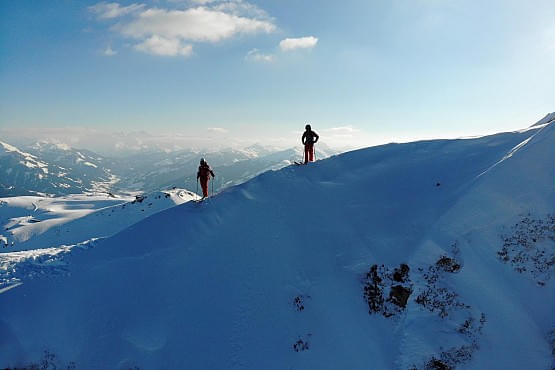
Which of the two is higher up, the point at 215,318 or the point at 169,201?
the point at 169,201

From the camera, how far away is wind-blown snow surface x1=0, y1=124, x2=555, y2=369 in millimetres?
11250

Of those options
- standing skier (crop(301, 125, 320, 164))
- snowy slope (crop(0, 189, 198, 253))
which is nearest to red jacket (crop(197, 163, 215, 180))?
standing skier (crop(301, 125, 320, 164))

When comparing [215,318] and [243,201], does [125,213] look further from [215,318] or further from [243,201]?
[215,318]

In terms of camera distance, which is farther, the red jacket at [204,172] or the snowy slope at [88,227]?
the snowy slope at [88,227]

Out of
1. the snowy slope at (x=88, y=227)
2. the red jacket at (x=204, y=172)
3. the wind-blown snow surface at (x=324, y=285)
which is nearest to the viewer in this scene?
the wind-blown snow surface at (x=324, y=285)

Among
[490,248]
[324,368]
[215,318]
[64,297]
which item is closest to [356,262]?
[324,368]

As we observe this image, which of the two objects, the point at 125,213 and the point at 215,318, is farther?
the point at 125,213

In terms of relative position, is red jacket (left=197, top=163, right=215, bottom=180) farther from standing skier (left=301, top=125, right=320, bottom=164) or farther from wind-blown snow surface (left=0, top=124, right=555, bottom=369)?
standing skier (left=301, top=125, right=320, bottom=164)

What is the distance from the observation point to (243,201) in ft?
63.6

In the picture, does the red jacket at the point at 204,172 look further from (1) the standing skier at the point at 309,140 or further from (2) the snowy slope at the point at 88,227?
(2) the snowy slope at the point at 88,227

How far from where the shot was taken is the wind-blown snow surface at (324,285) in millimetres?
11250

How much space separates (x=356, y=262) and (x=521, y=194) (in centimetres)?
911

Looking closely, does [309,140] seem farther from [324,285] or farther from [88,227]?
[88,227]

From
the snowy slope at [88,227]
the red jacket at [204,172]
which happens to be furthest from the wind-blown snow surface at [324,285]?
the snowy slope at [88,227]
